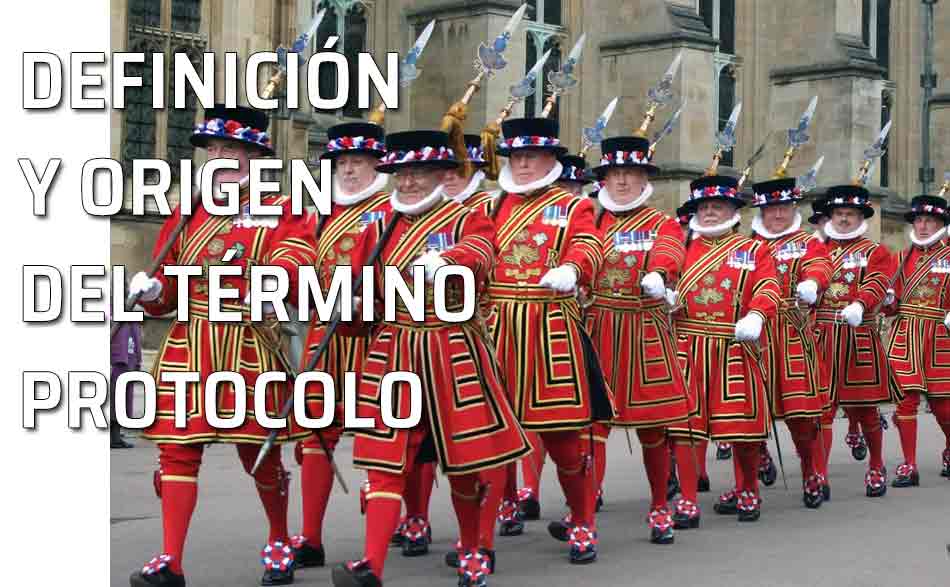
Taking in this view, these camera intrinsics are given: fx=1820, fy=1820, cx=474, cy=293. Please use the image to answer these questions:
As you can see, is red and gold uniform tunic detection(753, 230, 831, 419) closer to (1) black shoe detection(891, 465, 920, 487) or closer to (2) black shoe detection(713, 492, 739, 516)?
(2) black shoe detection(713, 492, 739, 516)

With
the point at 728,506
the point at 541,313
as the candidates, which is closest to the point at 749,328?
the point at 728,506

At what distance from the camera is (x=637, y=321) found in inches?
383

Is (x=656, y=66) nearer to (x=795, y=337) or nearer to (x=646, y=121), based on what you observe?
(x=795, y=337)

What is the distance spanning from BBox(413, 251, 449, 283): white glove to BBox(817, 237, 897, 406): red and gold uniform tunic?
548 centimetres

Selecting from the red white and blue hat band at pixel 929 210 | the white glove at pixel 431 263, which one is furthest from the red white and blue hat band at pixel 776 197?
the white glove at pixel 431 263

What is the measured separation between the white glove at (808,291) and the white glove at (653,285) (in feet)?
6.85

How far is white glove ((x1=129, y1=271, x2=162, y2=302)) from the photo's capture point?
7.61 meters

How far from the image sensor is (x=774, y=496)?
12164 mm

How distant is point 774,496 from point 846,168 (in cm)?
1604

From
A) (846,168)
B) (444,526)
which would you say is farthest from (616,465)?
(846,168)

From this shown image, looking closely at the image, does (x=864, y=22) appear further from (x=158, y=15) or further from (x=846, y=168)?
(x=158, y=15)

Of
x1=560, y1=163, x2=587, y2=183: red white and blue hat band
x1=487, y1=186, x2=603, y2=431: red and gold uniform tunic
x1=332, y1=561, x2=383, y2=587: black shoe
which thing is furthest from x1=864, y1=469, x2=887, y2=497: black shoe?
x1=332, y1=561, x2=383, y2=587: black shoe

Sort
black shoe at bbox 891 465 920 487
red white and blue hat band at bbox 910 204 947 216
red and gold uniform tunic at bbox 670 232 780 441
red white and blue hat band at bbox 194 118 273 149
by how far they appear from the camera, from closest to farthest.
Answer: red white and blue hat band at bbox 194 118 273 149 → red and gold uniform tunic at bbox 670 232 780 441 → black shoe at bbox 891 465 920 487 → red white and blue hat band at bbox 910 204 947 216

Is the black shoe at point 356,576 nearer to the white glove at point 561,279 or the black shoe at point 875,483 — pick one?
the white glove at point 561,279
